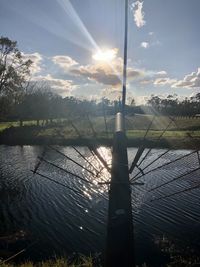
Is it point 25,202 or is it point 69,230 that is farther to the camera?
point 25,202

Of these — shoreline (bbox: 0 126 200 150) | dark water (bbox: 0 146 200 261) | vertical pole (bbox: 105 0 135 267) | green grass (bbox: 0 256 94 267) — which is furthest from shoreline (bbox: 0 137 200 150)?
vertical pole (bbox: 105 0 135 267)

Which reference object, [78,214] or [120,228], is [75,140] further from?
[120,228]

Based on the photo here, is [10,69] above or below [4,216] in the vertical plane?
above

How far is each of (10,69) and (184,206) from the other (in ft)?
164

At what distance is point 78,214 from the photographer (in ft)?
70.0

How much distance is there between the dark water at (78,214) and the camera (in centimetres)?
1695

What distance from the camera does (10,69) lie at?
62.7 m

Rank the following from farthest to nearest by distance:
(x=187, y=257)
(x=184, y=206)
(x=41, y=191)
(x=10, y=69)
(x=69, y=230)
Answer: (x=10, y=69)
(x=41, y=191)
(x=184, y=206)
(x=69, y=230)
(x=187, y=257)

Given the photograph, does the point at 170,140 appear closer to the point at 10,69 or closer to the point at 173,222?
the point at 10,69

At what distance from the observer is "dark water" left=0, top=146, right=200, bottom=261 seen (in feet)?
55.6

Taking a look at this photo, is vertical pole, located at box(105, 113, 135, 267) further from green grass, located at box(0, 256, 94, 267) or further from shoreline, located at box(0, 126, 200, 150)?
shoreline, located at box(0, 126, 200, 150)

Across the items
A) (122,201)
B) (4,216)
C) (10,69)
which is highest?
(10,69)

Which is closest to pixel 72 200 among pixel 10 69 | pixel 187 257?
Result: pixel 187 257

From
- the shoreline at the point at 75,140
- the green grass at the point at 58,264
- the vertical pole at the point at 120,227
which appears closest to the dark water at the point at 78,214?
the green grass at the point at 58,264
